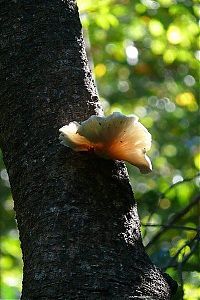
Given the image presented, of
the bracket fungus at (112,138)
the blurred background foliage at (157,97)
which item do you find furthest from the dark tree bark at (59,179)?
the blurred background foliage at (157,97)

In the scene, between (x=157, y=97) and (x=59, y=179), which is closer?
(x=59, y=179)

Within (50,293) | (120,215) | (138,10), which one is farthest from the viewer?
(138,10)

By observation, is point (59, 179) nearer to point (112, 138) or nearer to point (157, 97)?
point (112, 138)

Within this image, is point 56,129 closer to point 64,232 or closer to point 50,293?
point 64,232

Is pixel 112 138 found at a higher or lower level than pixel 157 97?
lower

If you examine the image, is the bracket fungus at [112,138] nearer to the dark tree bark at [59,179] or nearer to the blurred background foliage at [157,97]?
the dark tree bark at [59,179]

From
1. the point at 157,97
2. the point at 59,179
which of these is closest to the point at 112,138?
the point at 59,179

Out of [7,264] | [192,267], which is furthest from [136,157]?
[7,264]
